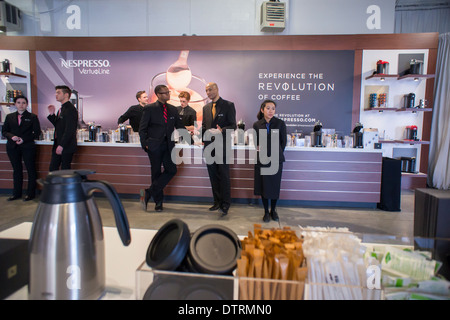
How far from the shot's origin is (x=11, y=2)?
23.0 ft

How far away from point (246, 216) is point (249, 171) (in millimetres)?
845

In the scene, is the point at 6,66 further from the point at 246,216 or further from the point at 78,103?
the point at 246,216

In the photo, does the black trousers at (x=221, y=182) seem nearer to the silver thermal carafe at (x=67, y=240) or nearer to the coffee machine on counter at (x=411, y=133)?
the silver thermal carafe at (x=67, y=240)

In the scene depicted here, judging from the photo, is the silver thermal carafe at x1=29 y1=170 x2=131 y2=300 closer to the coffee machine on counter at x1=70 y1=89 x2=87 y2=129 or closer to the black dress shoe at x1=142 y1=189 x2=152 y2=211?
the black dress shoe at x1=142 y1=189 x2=152 y2=211

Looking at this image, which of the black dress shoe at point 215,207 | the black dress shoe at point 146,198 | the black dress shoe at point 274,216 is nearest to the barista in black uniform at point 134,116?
the black dress shoe at point 146,198

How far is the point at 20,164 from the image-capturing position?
501cm

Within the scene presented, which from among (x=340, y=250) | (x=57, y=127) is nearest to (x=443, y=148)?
(x=340, y=250)

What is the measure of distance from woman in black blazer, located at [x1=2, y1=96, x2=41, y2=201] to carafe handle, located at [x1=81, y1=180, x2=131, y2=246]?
16.5 ft

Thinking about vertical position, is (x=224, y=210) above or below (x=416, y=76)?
below

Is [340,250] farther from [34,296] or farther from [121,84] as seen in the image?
[121,84]

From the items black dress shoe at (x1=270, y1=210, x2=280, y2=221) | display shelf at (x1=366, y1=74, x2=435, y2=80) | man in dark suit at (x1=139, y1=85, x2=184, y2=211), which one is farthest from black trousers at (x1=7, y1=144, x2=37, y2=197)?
display shelf at (x1=366, y1=74, x2=435, y2=80)

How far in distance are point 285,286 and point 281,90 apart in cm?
617

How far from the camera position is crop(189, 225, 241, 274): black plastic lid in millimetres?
755

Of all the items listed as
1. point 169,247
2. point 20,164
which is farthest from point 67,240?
point 20,164
